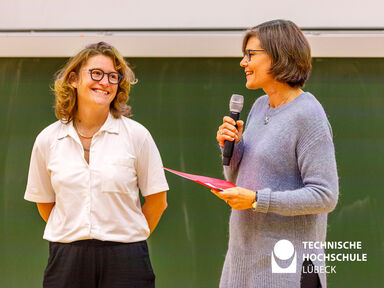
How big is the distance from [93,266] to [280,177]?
0.73 m

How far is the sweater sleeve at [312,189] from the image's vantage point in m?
1.48

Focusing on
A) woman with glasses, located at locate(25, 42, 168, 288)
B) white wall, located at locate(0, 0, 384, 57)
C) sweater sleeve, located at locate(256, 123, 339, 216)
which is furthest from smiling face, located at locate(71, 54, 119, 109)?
white wall, located at locate(0, 0, 384, 57)

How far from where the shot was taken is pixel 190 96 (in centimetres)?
295

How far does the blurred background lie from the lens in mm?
2799

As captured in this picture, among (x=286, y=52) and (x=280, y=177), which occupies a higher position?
(x=286, y=52)

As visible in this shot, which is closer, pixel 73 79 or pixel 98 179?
pixel 98 179

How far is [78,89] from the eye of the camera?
183 cm

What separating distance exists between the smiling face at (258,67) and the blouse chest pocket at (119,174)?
533 millimetres
